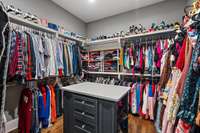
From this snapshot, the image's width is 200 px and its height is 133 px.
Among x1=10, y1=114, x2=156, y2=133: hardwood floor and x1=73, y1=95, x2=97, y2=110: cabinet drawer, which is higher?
x1=73, y1=95, x2=97, y2=110: cabinet drawer

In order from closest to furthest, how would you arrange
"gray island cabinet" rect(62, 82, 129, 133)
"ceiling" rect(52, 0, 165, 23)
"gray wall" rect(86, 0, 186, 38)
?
"gray island cabinet" rect(62, 82, 129, 133)
"gray wall" rect(86, 0, 186, 38)
"ceiling" rect(52, 0, 165, 23)

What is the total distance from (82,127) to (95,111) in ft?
1.11

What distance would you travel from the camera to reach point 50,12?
8.48 ft

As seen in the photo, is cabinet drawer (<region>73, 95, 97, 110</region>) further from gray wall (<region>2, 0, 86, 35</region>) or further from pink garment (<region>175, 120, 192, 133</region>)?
gray wall (<region>2, 0, 86, 35</region>)

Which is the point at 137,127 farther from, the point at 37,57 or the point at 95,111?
the point at 37,57

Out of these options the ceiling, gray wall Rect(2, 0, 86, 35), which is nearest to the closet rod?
gray wall Rect(2, 0, 86, 35)

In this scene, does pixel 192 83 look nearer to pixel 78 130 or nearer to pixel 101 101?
pixel 101 101

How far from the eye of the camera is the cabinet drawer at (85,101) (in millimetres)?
1293

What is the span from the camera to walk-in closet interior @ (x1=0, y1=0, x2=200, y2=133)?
3.41ft

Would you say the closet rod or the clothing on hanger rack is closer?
the clothing on hanger rack

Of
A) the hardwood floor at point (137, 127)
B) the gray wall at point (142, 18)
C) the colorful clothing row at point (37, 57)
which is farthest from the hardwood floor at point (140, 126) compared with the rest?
the gray wall at point (142, 18)

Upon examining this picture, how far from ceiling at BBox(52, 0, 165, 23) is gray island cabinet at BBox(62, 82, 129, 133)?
7.30 ft

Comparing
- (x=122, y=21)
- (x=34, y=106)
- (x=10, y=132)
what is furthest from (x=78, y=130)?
(x=122, y=21)

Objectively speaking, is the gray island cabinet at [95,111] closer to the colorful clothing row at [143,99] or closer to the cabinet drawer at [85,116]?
the cabinet drawer at [85,116]
